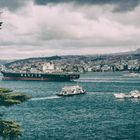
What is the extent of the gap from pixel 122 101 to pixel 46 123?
219ft

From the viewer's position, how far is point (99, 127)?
97.4 metres

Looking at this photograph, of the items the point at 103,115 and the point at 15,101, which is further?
the point at 103,115

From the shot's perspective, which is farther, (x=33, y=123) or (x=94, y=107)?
(x=94, y=107)

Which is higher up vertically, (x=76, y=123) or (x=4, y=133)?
(x=4, y=133)

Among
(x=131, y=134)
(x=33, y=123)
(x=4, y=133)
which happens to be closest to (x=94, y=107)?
(x=33, y=123)

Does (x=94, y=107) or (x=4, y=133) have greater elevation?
→ (x=4, y=133)

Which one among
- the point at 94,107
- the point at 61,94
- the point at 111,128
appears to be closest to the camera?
the point at 111,128

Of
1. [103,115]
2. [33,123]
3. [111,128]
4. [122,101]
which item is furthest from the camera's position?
[122,101]

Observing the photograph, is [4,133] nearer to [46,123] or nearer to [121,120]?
[46,123]

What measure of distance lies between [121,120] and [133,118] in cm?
468

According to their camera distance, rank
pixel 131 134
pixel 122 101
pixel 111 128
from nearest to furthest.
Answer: pixel 131 134 → pixel 111 128 → pixel 122 101

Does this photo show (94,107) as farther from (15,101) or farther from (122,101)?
(15,101)

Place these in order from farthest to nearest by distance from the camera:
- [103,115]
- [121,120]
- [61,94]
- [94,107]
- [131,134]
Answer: [61,94] < [94,107] < [103,115] < [121,120] < [131,134]

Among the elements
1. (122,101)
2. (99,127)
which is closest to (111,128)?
(99,127)
